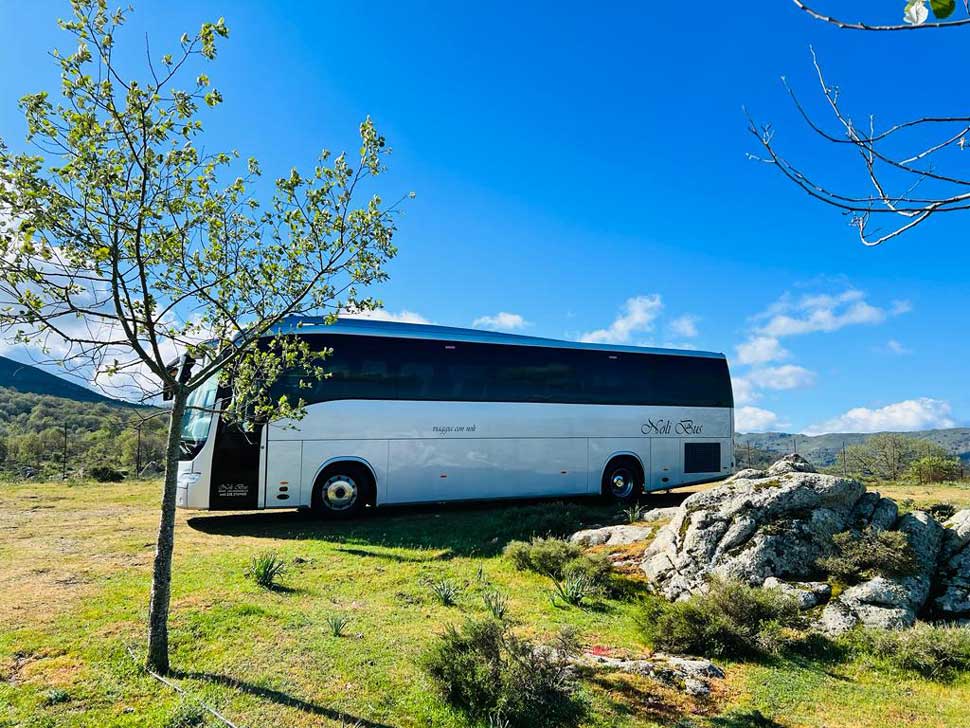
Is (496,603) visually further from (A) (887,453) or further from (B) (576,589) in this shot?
(A) (887,453)

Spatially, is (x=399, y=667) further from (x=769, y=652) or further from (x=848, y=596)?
(x=848, y=596)

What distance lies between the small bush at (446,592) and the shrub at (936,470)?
27.9 m

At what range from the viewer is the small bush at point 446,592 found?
702cm

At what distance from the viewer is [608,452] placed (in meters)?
15.7

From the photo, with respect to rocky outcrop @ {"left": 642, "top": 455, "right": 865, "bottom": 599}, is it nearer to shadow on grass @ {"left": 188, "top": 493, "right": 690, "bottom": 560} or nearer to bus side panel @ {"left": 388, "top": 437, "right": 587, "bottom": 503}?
Result: shadow on grass @ {"left": 188, "top": 493, "right": 690, "bottom": 560}

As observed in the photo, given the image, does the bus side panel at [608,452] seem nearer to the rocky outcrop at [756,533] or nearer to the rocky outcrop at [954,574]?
the rocky outcrop at [756,533]

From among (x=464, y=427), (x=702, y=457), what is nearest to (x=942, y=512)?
(x=702, y=457)

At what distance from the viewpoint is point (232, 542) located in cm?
1055

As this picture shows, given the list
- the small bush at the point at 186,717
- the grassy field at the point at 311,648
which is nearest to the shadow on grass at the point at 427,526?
the grassy field at the point at 311,648

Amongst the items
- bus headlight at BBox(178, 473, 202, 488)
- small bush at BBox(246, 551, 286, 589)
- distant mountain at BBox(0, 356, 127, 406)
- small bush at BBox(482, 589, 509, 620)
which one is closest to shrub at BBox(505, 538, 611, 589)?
small bush at BBox(482, 589, 509, 620)

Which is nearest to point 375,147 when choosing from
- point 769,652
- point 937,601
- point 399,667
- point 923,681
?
point 399,667

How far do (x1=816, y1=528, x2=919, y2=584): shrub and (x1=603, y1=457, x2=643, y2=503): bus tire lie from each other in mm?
8564

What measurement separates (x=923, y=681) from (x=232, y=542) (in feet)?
32.8

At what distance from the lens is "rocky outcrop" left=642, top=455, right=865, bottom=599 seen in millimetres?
7340
